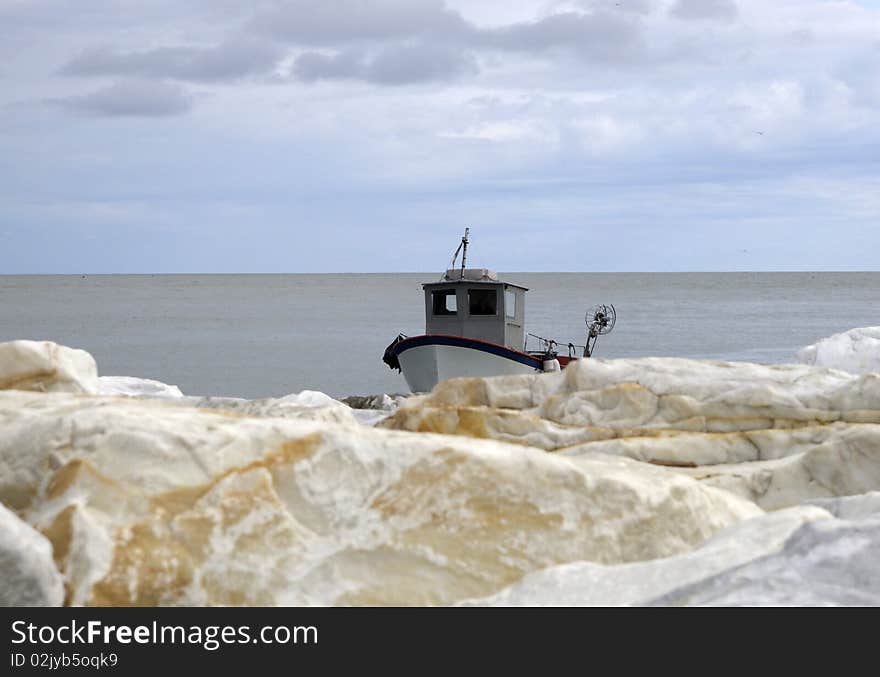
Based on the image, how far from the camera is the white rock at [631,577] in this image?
4.20 m

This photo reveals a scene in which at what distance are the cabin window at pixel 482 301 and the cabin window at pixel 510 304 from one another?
294 mm

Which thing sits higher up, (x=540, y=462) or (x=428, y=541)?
(x=540, y=462)

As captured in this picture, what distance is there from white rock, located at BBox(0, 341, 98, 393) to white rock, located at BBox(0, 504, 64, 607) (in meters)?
3.01

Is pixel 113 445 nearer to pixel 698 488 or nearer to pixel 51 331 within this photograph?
pixel 698 488

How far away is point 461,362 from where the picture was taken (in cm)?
2662

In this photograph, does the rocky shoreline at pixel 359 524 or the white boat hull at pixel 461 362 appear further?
the white boat hull at pixel 461 362

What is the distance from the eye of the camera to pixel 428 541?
480cm

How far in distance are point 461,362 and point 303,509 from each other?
21803mm

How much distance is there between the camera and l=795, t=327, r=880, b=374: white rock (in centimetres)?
1752

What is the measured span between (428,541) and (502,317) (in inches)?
896

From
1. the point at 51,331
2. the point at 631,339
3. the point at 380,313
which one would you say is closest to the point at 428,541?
the point at 631,339

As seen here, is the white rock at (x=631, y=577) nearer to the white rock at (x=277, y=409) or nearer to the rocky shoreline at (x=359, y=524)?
the rocky shoreline at (x=359, y=524)

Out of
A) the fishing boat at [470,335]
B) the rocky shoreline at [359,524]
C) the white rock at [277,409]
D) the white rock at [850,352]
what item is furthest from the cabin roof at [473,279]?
the rocky shoreline at [359,524]

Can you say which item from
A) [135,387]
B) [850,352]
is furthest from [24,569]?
[850,352]
